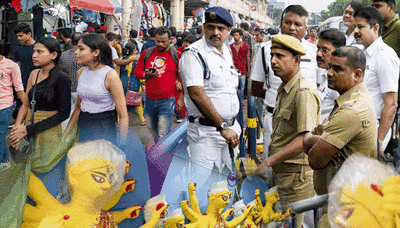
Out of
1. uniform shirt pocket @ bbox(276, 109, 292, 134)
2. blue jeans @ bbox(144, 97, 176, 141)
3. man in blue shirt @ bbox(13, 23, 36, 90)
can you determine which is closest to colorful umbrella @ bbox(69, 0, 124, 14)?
man in blue shirt @ bbox(13, 23, 36, 90)

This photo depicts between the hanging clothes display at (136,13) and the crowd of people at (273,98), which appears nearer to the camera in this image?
the crowd of people at (273,98)

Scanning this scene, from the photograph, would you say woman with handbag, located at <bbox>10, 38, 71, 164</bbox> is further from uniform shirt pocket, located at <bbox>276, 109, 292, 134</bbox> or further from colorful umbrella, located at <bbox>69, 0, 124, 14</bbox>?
colorful umbrella, located at <bbox>69, 0, 124, 14</bbox>

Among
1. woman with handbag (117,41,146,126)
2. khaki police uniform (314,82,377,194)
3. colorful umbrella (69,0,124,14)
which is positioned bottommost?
woman with handbag (117,41,146,126)

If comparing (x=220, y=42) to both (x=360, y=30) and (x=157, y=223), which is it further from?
(x=157, y=223)

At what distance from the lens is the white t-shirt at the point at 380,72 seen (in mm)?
3361

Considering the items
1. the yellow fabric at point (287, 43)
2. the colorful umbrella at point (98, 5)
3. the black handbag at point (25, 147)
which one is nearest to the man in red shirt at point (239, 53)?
the colorful umbrella at point (98, 5)

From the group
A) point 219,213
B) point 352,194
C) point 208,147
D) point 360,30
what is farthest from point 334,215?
point 360,30

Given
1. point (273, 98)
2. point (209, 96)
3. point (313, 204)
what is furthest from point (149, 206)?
point (273, 98)

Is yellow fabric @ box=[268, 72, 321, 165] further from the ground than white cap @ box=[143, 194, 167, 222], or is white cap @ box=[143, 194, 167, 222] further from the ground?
yellow fabric @ box=[268, 72, 321, 165]

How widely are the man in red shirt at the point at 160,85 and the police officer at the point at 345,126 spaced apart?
289 centimetres

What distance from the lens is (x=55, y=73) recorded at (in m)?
3.46

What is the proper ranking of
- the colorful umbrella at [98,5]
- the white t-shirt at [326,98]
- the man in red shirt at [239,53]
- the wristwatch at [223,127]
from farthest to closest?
1. the man in red shirt at [239,53]
2. the colorful umbrella at [98,5]
3. the white t-shirt at [326,98]
4. the wristwatch at [223,127]

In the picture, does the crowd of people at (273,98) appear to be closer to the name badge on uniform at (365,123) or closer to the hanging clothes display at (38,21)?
the name badge on uniform at (365,123)

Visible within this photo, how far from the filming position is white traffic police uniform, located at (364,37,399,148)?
11.0 ft
